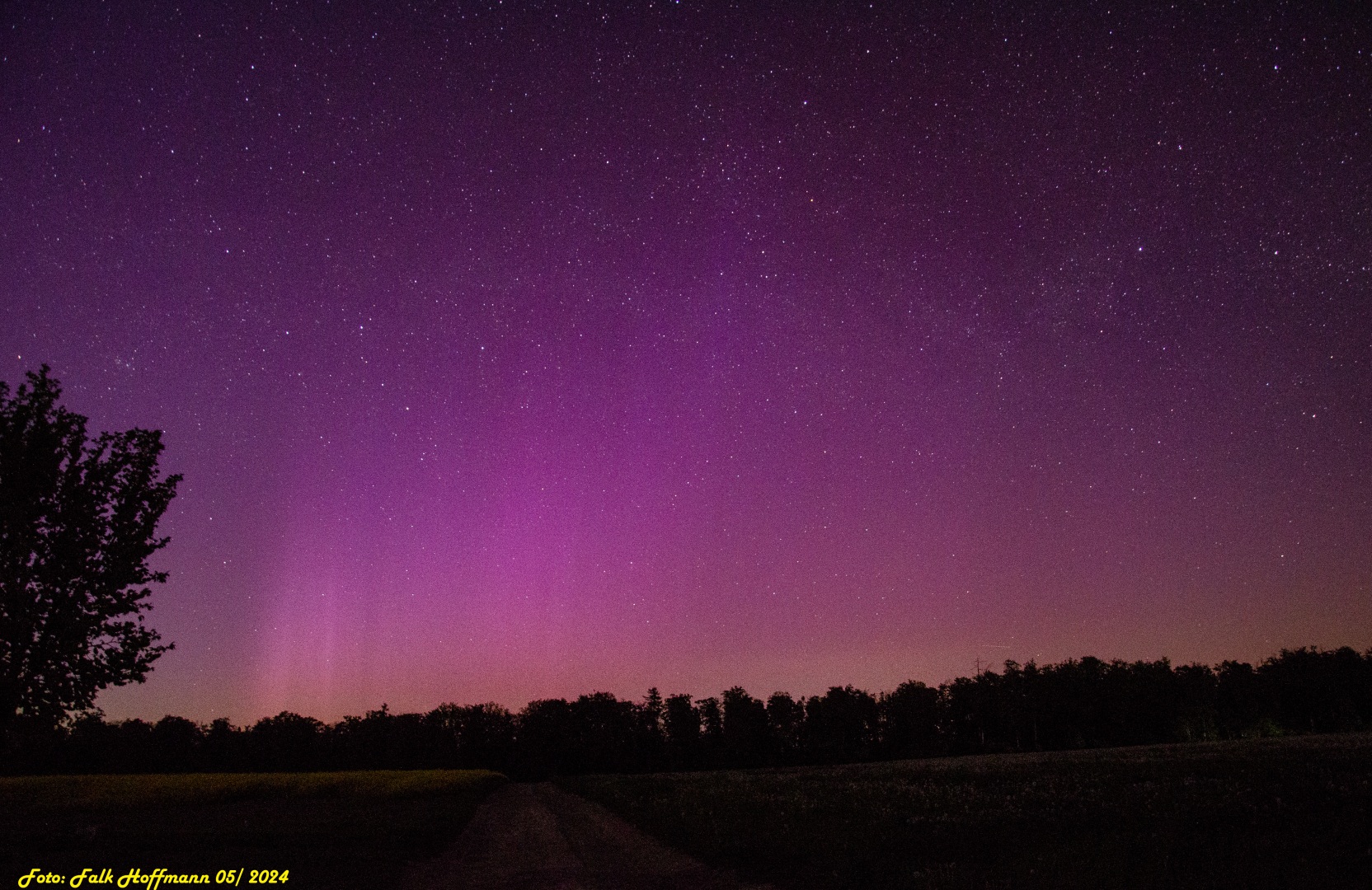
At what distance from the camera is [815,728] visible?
136 m

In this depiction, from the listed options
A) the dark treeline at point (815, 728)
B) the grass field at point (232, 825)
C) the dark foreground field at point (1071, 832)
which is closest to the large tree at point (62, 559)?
the grass field at point (232, 825)

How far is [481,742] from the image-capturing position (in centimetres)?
14362

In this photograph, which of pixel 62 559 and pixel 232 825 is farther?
pixel 232 825

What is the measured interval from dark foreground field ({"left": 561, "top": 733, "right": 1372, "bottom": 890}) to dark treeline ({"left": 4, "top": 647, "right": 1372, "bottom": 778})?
3837 inches

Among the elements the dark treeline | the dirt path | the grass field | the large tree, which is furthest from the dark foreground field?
the dark treeline

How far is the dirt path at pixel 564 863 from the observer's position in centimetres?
1374

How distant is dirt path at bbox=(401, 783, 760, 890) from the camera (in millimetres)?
13742

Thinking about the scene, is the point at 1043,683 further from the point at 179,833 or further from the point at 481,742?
the point at 179,833

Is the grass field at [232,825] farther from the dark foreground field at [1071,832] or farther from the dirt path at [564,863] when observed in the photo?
the dark foreground field at [1071,832]

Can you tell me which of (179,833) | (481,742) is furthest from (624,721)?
(179,833)

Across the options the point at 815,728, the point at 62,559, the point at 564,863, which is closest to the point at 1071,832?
the point at 564,863

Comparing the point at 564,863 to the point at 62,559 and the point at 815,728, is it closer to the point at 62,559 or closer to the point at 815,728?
the point at 62,559

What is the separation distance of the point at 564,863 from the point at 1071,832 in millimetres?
11579

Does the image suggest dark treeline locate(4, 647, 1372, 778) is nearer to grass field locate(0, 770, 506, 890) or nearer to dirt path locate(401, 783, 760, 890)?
grass field locate(0, 770, 506, 890)
